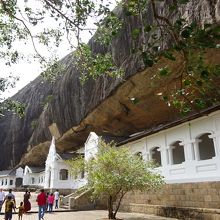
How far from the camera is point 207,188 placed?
1440cm

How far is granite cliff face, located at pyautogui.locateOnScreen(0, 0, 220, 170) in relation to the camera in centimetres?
2073

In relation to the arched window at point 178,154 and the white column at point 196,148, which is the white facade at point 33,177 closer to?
the arched window at point 178,154

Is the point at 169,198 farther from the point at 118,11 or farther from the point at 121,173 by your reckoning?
the point at 118,11

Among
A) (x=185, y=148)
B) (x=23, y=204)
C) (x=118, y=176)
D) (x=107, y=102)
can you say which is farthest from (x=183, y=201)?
(x=107, y=102)

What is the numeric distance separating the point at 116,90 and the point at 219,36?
20645 mm

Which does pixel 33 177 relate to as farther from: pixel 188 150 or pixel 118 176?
→ pixel 188 150

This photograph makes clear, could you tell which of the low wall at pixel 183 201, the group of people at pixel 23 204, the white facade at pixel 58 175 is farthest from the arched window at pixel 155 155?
the white facade at pixel 58 175

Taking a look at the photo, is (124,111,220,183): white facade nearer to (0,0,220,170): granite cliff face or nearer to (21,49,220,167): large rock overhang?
(0,0,220,170): granite cliff face

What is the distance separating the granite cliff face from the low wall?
5463mm

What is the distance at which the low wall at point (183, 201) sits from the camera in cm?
1376

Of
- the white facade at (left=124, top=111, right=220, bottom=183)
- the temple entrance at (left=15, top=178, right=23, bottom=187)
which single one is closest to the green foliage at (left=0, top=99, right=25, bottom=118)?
the white facade at (left=124, top=111, right=220, bottom=183)

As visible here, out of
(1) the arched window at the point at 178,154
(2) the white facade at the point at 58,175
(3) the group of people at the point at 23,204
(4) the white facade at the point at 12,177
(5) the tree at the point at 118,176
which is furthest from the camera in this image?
(4) the white facade at the point at 12,177

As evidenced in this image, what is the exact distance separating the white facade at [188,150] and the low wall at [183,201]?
0.44 metres

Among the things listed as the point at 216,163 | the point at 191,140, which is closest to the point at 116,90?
the point at 191,140
